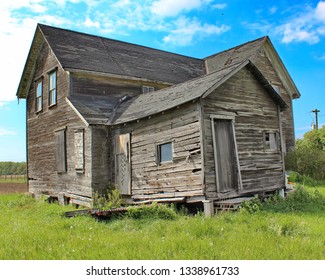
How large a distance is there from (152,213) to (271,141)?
6.09 metres

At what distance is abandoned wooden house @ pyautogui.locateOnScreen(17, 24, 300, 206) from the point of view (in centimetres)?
1145

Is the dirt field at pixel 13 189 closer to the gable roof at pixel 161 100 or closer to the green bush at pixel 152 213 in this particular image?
the gable roof at pixel 161 100

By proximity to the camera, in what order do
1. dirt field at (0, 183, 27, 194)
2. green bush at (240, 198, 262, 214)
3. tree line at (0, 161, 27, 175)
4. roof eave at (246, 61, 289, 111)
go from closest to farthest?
green bush at (240, 198, 262, 214) < roof eave at (246, 61, 289, 111) < dirt field at (0, 183, 27, 194) < tree line at (0, 161, 27, 175)

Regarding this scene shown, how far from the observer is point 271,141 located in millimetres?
13836

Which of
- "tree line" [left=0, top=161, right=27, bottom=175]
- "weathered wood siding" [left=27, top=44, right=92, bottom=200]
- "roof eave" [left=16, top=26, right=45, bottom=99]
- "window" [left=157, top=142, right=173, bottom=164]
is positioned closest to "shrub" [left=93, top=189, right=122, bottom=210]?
"weathered wood siding" [left=27, top=44, right=92, bottom=200]

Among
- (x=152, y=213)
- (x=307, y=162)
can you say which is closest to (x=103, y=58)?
(x=152, y=213)

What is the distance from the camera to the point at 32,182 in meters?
20.2

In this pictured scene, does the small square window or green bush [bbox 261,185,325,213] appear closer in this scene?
green bush [bbox 261,185,325,213]

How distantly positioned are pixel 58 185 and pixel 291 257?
1341cm

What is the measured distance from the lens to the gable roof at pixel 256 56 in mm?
23250

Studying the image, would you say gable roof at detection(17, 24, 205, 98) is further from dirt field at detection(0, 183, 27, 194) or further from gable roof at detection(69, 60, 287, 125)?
dirt field at detection(0, 183, 27, 194)

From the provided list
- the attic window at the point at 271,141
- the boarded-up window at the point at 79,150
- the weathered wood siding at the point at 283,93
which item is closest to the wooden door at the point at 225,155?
the attic window at the point at 271,141

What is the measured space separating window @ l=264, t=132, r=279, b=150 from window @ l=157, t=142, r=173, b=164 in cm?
398

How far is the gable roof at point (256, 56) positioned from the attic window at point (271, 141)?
33.4 ft
